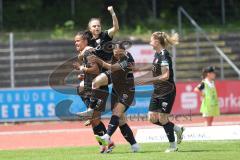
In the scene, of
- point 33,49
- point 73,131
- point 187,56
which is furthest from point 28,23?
point 73,131

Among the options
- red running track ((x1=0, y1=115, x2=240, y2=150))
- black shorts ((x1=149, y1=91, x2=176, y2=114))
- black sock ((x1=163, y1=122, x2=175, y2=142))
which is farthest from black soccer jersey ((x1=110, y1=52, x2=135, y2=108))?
red running track ((x1=0, y1=115, x2=240, y2=150))

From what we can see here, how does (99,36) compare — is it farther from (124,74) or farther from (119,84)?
(119,84)

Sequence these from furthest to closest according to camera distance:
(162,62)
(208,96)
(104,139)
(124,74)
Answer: (208,96) → (124,74) → (104,139) → (162,62)

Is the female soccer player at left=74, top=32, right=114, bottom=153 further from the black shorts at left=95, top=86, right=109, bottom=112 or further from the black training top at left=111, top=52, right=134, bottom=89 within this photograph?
the black training top at left=111, top=52, right=134, bottom=89

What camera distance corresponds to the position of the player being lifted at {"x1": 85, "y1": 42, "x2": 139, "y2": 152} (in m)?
14.2

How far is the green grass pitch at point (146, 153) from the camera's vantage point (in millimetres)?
13268

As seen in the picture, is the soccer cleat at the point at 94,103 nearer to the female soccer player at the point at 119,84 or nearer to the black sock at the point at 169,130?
the female soccer player at the point at 119,84

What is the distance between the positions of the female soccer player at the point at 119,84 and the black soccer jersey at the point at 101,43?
0.19 meters

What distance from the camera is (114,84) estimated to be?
575 inches

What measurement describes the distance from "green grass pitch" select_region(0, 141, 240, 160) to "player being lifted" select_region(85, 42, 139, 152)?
1.27 ft

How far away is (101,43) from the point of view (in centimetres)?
1427

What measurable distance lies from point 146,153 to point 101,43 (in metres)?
2.16

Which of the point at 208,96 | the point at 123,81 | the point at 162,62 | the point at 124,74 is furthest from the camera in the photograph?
the point at 208,96

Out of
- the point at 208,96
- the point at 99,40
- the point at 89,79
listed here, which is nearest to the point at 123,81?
the point at 89,79
